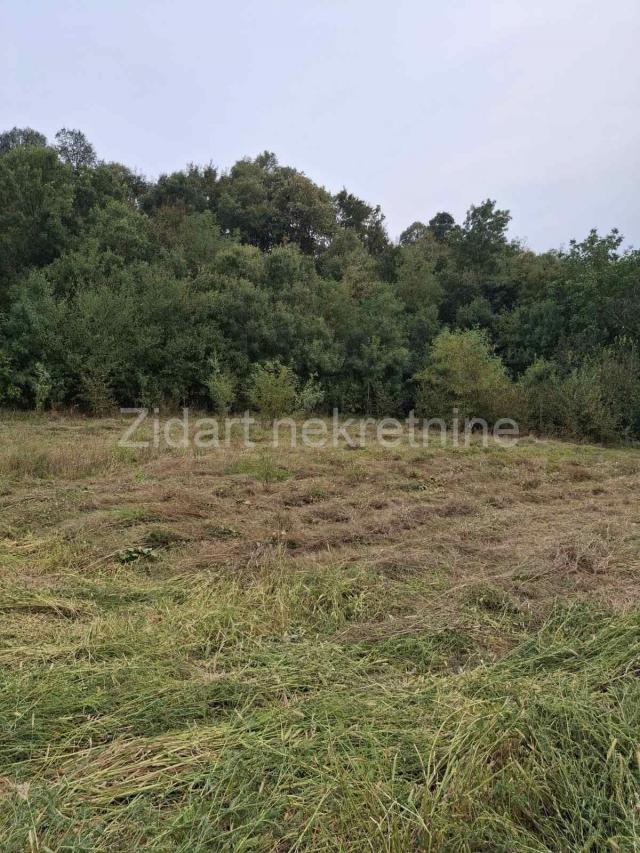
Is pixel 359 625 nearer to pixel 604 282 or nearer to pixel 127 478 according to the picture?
pixel 127 478

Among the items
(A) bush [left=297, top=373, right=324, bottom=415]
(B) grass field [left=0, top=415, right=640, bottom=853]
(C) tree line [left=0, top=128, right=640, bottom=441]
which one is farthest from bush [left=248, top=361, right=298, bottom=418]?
(B) grass field [left=0, top=415, right=640, bottom=853]

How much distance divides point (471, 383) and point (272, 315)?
18.8ft

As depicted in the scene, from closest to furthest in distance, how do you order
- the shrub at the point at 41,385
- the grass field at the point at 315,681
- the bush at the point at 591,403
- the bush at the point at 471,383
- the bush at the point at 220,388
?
1. the grass field at the point at 315,681
2. the shrub at the point at 41,385
3. the bush at the point at 591,403
4. the bush at the point at 220,388
5. the bush at the point at 471,383

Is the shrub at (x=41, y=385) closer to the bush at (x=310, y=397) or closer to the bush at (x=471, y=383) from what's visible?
the bush at (x=310, y=397)

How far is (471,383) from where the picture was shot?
12.3 m

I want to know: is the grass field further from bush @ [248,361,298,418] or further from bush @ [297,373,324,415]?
bush @ [297,373,324,415]

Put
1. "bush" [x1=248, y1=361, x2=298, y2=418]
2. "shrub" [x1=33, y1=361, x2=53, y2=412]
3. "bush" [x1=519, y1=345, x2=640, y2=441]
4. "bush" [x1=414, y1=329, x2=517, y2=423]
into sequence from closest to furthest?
"shrub" [x1=33, y1=361, x2=53, y2=412] < "bush" [x1=248, y1=361, x2=298, y2=418] < "bush" [x1=519, y1=345, x2=640, y2=441] < "bush" [x1=414, y1=329, x2=517, y2=423]

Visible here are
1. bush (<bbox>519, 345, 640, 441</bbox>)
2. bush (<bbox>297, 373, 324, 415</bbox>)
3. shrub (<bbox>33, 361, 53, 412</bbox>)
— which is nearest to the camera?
shrub (<bbox>33, 361, 53, 412</bbox>)

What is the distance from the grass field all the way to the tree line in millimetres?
7622

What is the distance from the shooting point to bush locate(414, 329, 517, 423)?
40.0ft

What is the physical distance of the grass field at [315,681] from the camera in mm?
1382

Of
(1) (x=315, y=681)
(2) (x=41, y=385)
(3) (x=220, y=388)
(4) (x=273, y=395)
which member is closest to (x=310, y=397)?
(4) (x=273, y=395)

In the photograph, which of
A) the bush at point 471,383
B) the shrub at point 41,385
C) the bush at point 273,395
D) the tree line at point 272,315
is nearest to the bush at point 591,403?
the tree line at point 272,315

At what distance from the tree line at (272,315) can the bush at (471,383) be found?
4 cm
